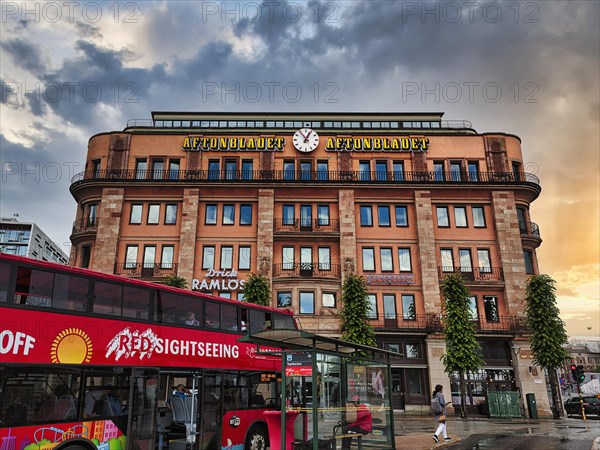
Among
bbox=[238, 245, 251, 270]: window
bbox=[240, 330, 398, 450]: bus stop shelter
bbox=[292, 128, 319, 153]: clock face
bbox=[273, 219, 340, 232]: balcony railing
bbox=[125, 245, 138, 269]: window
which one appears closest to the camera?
bbox=[240, 330, 398, 450]: bus stop shelter

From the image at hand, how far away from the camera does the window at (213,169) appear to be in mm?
39438

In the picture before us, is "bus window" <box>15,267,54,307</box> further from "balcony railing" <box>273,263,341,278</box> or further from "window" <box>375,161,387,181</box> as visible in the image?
"window" <box>375,161,387,181</box>

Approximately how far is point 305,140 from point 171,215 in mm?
13075

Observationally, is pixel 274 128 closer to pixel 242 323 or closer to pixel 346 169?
pixel 346 169

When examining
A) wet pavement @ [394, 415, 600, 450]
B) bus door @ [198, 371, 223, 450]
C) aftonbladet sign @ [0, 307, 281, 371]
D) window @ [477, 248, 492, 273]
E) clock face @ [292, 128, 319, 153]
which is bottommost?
wet pavement @ [394, 415, 600, 450]

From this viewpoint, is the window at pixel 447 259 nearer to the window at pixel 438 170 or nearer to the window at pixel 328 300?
the window at pixel 438 170

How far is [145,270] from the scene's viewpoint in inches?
1432

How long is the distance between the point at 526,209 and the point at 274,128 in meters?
23.3

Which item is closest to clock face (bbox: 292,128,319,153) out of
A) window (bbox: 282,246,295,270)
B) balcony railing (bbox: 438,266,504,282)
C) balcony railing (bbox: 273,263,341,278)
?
window (bbox: 282,246,295,270)

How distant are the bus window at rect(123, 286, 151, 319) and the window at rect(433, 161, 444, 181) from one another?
106 feet

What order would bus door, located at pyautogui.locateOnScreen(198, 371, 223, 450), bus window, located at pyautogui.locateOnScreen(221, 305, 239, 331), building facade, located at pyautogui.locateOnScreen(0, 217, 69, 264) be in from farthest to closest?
building facade, located at pyautogui.locateOnScreen(0, 217, 69, 264), bus window, located at pyautogui.locateOnScreen(221, 305, 239, 331), bus door, located at pyautogui.locateOnScreen(198, 371, 223, 450)

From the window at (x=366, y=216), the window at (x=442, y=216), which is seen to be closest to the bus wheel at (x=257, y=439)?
the window at (x=366, y=216)

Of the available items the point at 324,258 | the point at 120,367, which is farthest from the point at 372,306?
the point at 120,367

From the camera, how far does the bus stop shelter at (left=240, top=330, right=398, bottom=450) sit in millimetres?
11094
